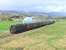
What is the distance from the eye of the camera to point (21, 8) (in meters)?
1.93

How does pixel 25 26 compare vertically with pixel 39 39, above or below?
above

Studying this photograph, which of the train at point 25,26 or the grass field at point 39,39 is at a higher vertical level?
the train at point 25,26

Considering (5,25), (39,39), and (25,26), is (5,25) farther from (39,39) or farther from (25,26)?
(39,39)

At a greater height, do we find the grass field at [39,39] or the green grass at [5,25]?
the green grass at [5,25]

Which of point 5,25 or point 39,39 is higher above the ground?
point 5,25

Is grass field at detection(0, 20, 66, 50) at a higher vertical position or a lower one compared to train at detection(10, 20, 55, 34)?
lower

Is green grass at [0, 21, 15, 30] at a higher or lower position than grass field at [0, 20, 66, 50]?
higher

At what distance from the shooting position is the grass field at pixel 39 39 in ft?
5.99

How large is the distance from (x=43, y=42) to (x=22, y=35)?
0.91 feet

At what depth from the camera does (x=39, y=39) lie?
6.13 feet

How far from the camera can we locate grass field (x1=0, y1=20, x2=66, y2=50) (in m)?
1.83

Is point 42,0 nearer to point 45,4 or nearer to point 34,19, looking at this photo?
point 45,4

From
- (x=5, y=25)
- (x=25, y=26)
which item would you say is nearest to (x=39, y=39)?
(x=25, y=26)

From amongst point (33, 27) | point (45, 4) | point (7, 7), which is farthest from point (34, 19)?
point (7, 7)
